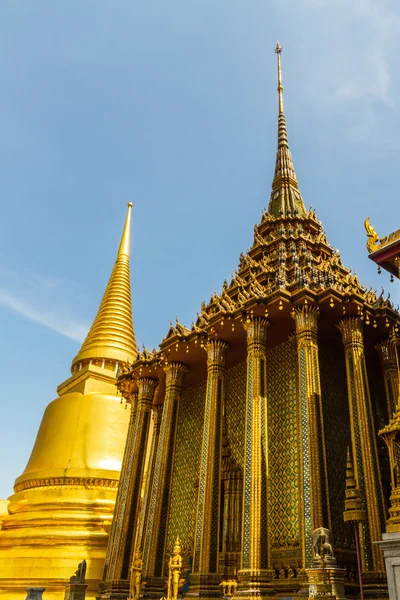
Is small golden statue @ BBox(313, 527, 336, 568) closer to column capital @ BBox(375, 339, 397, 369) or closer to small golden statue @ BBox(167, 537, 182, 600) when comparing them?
small golden statue @ BBox(167, 537, 182, 600)

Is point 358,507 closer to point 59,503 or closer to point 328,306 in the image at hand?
point 328,306

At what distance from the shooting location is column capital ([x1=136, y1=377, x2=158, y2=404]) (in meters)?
19.6

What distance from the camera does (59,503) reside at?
2222 cm

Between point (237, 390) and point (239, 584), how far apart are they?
685 centimetres

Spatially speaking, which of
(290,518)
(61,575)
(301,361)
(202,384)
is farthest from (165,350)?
(61,575)

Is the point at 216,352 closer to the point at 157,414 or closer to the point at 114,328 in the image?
the point at 157,414

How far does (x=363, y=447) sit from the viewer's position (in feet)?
43.2

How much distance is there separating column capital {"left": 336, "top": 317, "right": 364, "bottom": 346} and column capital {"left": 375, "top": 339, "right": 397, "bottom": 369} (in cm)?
141

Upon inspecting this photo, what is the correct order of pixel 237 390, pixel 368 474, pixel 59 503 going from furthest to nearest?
1. pixel 59 503
2. pixel 237 390
3. pixel 368 474

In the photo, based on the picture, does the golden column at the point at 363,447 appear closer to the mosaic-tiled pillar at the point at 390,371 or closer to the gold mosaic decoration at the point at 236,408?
the mosaic-tiled pillar at the point at 390,371

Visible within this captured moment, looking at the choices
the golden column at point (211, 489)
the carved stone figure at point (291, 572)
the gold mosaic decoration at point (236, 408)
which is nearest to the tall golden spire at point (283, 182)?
the gold mosaic decoration at point (236, 408)

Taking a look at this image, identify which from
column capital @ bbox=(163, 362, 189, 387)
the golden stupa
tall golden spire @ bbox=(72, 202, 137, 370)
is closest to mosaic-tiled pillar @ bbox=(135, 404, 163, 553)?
column capital @ bbox=(163, 362, 189, 387)

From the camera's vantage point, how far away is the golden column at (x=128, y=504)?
16.5 metres

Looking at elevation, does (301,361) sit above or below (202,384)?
below
